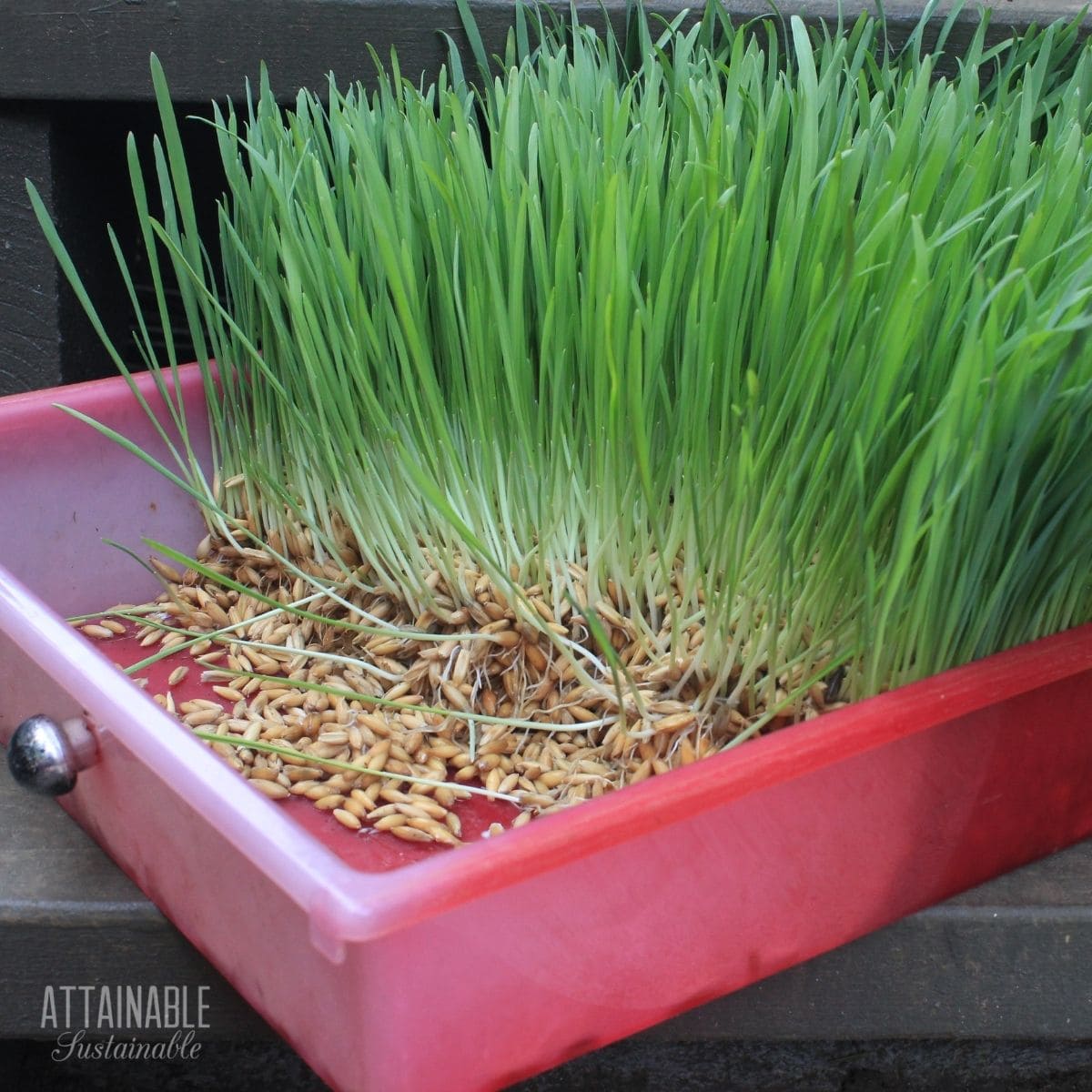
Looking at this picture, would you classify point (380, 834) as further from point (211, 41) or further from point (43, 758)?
point (211, 41)

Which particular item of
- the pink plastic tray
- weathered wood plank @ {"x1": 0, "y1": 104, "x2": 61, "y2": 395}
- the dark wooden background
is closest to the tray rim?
the pink plastic tray

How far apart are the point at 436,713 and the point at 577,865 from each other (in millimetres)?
162

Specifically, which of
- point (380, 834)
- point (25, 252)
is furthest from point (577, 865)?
point (25, 252)

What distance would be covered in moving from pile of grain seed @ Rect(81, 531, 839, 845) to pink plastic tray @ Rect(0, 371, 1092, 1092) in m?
0.07

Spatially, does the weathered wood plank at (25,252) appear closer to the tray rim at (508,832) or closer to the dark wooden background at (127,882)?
the dark wooden background at (127,882)

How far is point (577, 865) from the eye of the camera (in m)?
0.36

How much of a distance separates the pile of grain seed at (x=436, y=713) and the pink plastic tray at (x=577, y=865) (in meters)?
0.07

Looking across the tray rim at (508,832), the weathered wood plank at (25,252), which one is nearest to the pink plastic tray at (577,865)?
the tray rim at (508,832)

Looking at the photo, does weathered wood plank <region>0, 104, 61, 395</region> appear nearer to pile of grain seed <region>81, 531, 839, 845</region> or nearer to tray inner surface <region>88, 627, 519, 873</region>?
pile of grain seed <region>81, 531, 839, 845</region>

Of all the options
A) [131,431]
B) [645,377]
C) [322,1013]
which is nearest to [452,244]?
[645,377]

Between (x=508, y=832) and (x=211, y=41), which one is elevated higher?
(x=211, y=41)

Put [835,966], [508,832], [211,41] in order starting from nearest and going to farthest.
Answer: [508,832]
[835,966]
[211,41]

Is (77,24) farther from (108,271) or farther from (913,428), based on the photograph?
(913,428)

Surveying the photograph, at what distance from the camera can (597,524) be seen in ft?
1.87
